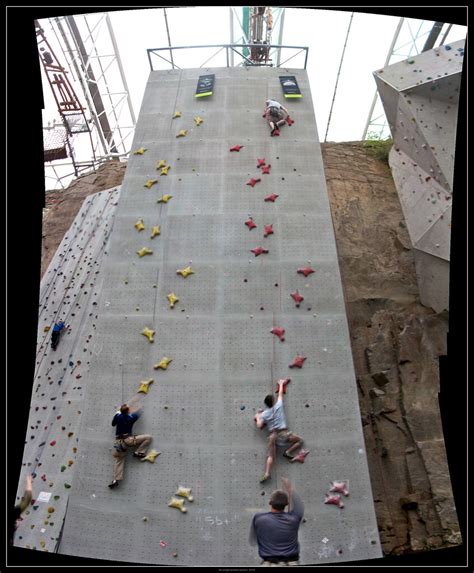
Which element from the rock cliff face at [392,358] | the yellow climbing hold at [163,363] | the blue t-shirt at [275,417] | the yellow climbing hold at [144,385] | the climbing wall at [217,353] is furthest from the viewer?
the rock cliff face at [392,358]

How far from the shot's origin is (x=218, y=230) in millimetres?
6836

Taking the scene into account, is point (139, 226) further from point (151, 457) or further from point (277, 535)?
point (277, 535)

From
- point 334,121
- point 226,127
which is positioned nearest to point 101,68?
point 334,121

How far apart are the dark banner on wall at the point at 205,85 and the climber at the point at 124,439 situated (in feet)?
19.1

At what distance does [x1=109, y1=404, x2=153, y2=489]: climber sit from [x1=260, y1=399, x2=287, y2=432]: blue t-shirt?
126 centimetres

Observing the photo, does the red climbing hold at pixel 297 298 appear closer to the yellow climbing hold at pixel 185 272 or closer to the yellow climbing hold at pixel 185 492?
the yellow climbing hold at pixel 185 272

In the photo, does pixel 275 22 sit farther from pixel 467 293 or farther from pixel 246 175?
pixel 467 293

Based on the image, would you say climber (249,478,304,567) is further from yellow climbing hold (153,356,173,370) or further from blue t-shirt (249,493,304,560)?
yellow climbing hold (153,356,173,370)

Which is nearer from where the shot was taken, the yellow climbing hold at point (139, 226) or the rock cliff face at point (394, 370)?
the rock cliff face at point (394, 370)

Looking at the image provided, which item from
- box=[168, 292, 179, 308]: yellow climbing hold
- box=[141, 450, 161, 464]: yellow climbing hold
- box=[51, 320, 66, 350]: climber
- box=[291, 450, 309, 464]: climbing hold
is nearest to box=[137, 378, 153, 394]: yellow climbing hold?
box=[141, 450, 161, 464]: yellow climbing hold

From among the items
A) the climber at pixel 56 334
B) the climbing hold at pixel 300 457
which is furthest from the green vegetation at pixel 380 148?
the climbing hold at pixel 300 457

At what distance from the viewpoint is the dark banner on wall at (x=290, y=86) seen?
8.65 meters

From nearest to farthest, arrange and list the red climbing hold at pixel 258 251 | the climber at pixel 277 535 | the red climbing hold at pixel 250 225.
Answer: the climber at pixel 277 535 → the red climbing hold at pixel 258 251 → the red climbing hold at pixel 250 225

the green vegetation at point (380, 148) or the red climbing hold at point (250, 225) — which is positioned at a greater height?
the red climbing hold at point (250, 225)
